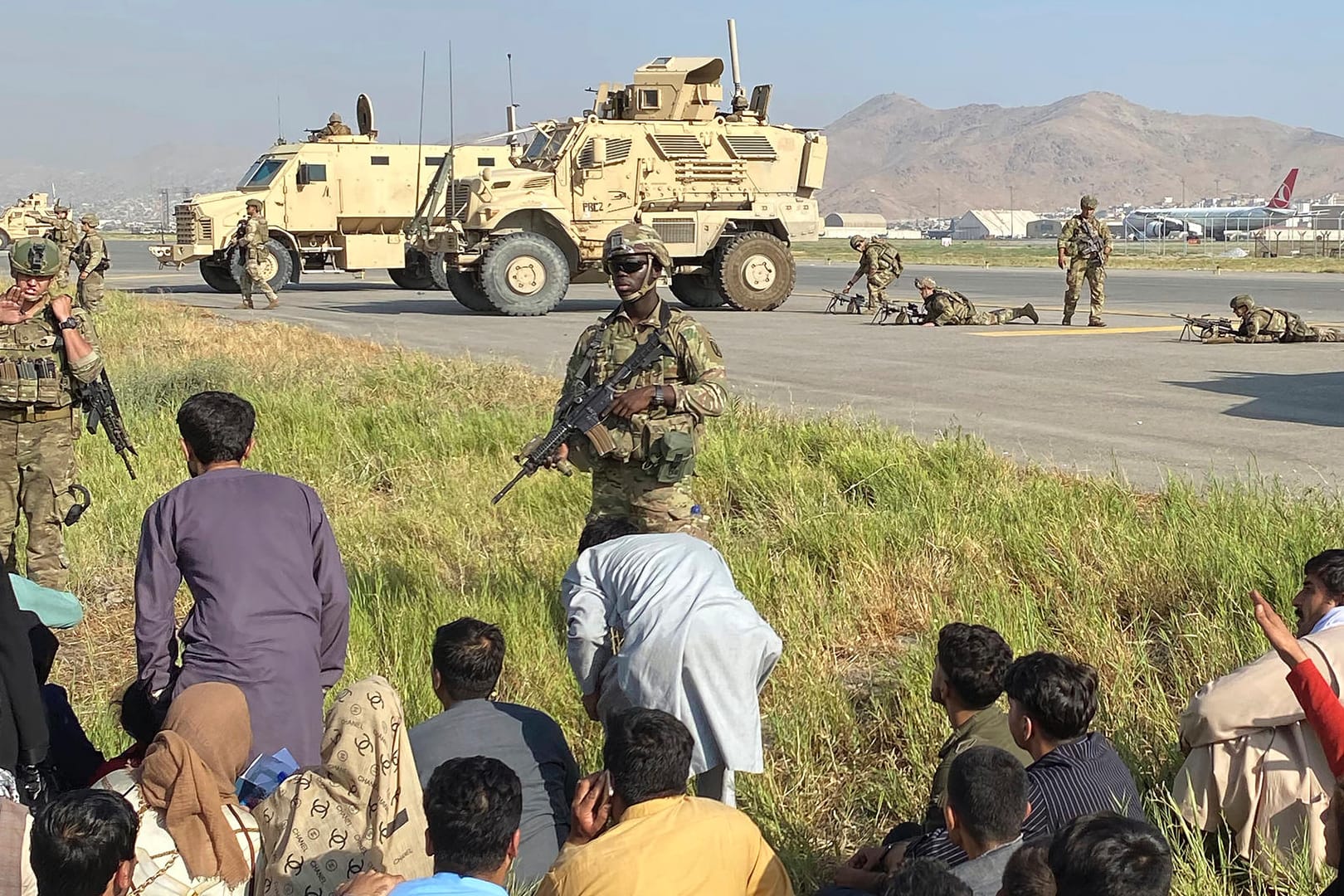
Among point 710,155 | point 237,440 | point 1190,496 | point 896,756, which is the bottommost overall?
point 896,756

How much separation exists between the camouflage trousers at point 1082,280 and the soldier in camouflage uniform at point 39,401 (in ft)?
45.3

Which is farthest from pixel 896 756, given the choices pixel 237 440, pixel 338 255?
pixel 338 255

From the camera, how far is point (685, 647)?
13.8 ft

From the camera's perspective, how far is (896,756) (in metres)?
5.11

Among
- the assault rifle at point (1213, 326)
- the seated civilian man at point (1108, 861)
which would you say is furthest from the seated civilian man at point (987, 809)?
the assault rifle at point (1213, 326)

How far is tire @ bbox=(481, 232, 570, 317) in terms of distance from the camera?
2127cm

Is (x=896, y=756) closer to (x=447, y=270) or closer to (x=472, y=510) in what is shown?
(x=472, y=510)

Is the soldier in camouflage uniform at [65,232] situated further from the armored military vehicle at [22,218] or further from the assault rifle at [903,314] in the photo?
the assault rifle at [903,314]

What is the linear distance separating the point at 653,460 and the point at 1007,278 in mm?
31066

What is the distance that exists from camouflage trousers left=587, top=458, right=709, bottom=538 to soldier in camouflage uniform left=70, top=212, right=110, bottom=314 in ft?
49.9

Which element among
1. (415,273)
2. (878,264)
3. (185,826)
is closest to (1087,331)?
(878,264)

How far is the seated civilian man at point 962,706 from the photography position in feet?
12.8

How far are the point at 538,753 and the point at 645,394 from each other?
1826 millimetres

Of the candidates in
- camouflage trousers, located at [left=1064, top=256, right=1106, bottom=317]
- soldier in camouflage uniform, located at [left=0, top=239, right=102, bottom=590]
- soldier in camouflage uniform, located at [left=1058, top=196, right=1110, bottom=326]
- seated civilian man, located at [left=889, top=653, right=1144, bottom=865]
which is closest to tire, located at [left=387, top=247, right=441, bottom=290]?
camouflage trousers, located at [left=1064, top=256, right=1106, bottom=317]
